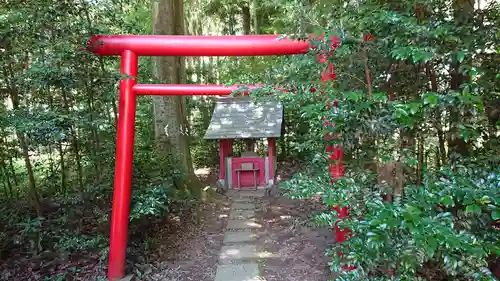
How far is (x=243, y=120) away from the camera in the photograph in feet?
27.6

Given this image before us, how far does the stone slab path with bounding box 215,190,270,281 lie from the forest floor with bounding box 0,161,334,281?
0.10 metres

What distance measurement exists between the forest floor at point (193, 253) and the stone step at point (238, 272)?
0.09 metres

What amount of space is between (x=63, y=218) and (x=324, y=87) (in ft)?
11.4

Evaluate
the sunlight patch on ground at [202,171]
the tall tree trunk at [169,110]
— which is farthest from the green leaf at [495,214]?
the sunlight patch on ground at [202,171]

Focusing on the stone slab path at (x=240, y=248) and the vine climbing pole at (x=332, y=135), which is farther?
the stone slab path at (x=240, y=248)

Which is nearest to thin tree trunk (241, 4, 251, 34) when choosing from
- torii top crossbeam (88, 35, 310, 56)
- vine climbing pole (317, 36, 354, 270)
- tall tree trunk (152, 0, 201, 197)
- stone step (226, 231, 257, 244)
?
tall tree trunk (152, 0, 201, 197)

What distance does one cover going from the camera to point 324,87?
7.64 feet

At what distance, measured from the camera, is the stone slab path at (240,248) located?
403cm

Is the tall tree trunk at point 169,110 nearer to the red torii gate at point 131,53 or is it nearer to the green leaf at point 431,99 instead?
the red torii gate at point 131,53

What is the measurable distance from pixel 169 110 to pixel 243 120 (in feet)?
8.32

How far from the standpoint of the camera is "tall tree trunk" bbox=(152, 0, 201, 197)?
20.1ft

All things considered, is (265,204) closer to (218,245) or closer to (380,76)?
(218,245)

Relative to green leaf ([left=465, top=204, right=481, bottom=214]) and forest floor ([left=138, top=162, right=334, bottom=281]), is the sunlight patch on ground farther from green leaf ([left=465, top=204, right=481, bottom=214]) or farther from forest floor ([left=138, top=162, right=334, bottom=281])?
green leaf ([left=465, top=204, right=481, bottom=214])

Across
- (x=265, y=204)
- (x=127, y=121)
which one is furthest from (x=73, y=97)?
(x=265, y=204)
